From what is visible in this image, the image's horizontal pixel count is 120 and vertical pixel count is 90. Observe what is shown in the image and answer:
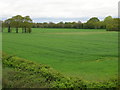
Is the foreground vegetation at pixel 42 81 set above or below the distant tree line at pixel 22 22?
below

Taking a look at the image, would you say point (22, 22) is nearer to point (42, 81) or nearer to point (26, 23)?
point (26, 23)

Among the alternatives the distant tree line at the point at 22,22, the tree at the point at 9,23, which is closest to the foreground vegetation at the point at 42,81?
the distant tree line at the point at 22,22

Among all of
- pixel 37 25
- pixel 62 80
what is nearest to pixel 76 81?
pixel 62 80

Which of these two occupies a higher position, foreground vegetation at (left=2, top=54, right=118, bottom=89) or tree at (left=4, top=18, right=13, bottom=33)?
tree at (left=4, top=18, right=13, bottom=33)

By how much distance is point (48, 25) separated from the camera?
60.2 meters

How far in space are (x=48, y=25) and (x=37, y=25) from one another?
3838 millimetres

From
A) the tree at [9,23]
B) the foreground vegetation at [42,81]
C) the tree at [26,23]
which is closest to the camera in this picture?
the foreground vegetation at [42,81]

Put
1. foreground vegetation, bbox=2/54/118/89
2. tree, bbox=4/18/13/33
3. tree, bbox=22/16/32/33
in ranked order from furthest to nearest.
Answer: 1. tree, bbox=4/18/13/33
2. tree, bbox=22/16/32/33
3. foreground vegetation, bbox=2/54/118/89

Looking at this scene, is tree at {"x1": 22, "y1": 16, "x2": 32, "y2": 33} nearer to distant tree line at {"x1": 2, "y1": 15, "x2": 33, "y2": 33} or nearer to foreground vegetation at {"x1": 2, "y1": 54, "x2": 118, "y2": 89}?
distant tree line at {"x1": 2, "y1": 15, "x2": 33, "y2": 33}

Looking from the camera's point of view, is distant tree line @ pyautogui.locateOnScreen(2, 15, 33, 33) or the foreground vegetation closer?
the foreground vegetation

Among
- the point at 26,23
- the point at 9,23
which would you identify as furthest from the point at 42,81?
the point at 9,23

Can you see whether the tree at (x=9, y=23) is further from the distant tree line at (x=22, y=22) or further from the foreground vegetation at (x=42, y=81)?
the foreground vegetation at (x=42, y=81)

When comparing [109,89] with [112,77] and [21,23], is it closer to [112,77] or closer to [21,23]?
[112,77]

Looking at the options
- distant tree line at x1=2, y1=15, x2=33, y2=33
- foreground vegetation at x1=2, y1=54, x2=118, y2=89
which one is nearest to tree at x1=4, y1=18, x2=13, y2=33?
distant tree line at x1=2, y1=15, x2=33, y2=33
